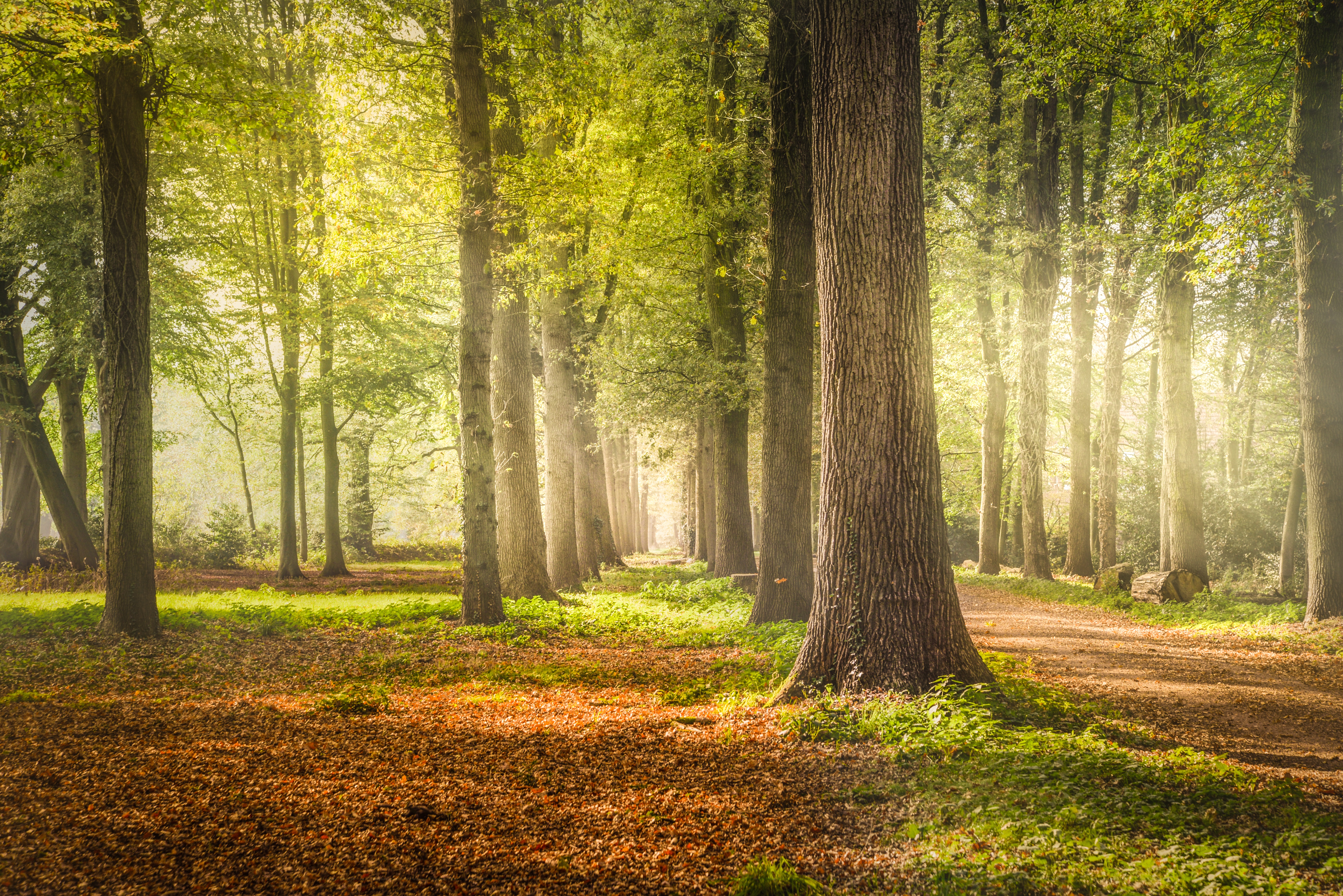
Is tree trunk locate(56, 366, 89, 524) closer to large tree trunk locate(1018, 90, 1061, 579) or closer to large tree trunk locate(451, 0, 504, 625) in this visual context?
large tree trunk locate(451, 0, 504, 625)

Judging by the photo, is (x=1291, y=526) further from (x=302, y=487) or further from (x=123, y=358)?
(x=302, y=487)

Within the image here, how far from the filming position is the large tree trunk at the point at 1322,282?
9.27 meters

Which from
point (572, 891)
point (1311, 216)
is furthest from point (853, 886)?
point (1311, 216)

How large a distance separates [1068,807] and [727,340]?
12212mm

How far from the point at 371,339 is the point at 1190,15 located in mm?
19876

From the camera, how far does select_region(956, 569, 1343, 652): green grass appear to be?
31.6 feet

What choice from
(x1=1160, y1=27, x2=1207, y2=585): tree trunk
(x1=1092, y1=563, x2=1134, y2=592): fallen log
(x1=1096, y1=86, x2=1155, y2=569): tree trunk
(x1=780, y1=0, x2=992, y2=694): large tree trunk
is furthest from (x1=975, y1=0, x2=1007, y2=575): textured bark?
(x1=780, y1=0, x2=992, y2=694): large tree trunk

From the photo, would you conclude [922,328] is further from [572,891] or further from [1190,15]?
[1190,15]

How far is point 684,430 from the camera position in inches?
844

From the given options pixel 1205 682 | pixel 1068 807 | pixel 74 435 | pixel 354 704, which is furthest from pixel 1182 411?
pixel 74 435

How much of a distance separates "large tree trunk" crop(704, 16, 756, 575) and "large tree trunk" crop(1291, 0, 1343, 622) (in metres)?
8.71

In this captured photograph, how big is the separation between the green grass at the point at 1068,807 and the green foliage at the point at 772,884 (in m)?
0.50

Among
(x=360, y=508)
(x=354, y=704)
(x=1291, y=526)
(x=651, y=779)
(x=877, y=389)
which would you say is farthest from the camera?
(x=360, y=508)

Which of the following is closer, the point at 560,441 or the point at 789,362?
the point at 789,362
